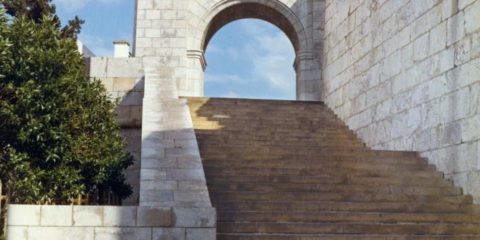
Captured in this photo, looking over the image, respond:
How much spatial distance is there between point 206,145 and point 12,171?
276 centimetres

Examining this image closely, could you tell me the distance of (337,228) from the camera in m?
5.80

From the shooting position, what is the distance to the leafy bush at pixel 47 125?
24.6 feet

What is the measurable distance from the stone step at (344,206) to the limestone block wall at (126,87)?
5261mm

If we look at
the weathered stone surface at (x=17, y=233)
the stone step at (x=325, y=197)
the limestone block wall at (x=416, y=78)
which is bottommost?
the weathered stone surface at (x=17, y=233)

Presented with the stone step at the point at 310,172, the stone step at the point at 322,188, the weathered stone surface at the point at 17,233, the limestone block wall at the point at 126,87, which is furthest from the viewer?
the limestone block wall at the point at 126,87

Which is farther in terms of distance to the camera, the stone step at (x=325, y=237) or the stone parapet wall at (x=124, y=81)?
the stone parapet wall at (x=124, y=81)

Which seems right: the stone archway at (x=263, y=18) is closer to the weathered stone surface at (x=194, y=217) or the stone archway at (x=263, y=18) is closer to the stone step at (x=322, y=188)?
the stone step at (x=322, y=188)

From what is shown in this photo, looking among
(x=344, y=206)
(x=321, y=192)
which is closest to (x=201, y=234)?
(x=344, y=206)

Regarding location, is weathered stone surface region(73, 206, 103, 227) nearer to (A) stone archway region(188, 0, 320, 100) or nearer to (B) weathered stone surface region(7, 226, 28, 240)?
(B) weathered stone surface region(7, 226, 28, 240)

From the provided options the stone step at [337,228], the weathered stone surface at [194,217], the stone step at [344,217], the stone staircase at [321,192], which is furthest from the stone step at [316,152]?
the weathered stone surface at [194,217]

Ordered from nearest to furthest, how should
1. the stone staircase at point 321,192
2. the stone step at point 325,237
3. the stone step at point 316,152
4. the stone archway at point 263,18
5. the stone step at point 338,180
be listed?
the stone step at point 325,237 → the stone staircase at point 321,192 → the stone step at point 338,180 → the stone step at point 316,152 → the stone archway at point 263,18

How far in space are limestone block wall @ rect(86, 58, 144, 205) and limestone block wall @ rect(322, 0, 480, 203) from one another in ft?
14.7

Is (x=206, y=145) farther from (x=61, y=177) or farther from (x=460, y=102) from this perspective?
(x=460, y=102)

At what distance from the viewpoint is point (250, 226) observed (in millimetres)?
5703
